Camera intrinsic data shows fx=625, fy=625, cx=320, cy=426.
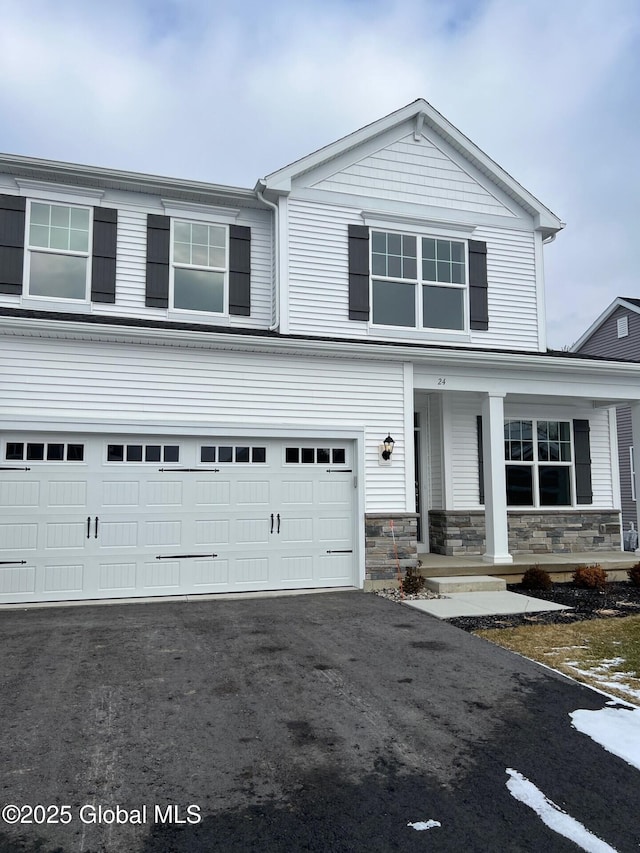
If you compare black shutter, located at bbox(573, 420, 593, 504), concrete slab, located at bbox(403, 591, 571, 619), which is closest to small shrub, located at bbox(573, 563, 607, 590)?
concrete slab, located at bbox(403, 591, 571, 619)

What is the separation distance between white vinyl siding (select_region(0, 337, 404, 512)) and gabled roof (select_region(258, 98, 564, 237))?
3705mm

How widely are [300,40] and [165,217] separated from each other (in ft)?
20.8

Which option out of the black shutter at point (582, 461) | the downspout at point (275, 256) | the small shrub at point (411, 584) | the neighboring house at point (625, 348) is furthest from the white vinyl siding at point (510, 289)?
the neighboring house at point (625, 348)

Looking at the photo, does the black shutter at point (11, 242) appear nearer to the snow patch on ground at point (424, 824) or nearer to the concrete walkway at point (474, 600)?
the concrete walkway at point (474, 600)

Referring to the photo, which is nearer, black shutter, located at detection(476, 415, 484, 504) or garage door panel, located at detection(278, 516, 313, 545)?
garage door panel, located at detection(278, 516, 313, 545)

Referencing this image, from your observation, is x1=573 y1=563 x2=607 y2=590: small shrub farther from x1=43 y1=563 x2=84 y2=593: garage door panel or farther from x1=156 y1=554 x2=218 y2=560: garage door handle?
x1=43 y1=563 x2=84 y2=593: garage door panel

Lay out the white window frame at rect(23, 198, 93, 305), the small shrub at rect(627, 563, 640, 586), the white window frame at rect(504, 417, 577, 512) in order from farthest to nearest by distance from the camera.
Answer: the white window frame at rect(504, 417, 577, 512) < the small shrub at rect(627, 563, 640, 586) < the white window frame at rect(23, 198, 93, 305)

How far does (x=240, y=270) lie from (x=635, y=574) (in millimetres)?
8686

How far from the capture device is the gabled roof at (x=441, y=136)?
11172 millimetres

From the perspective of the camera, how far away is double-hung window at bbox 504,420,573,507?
12.9 metres

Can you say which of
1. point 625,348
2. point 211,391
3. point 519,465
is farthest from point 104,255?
point 625,348

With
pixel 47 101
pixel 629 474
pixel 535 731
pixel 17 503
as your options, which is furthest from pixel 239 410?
pixel 47 101

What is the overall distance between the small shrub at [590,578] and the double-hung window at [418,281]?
4908 mm

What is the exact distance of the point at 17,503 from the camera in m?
8.41
